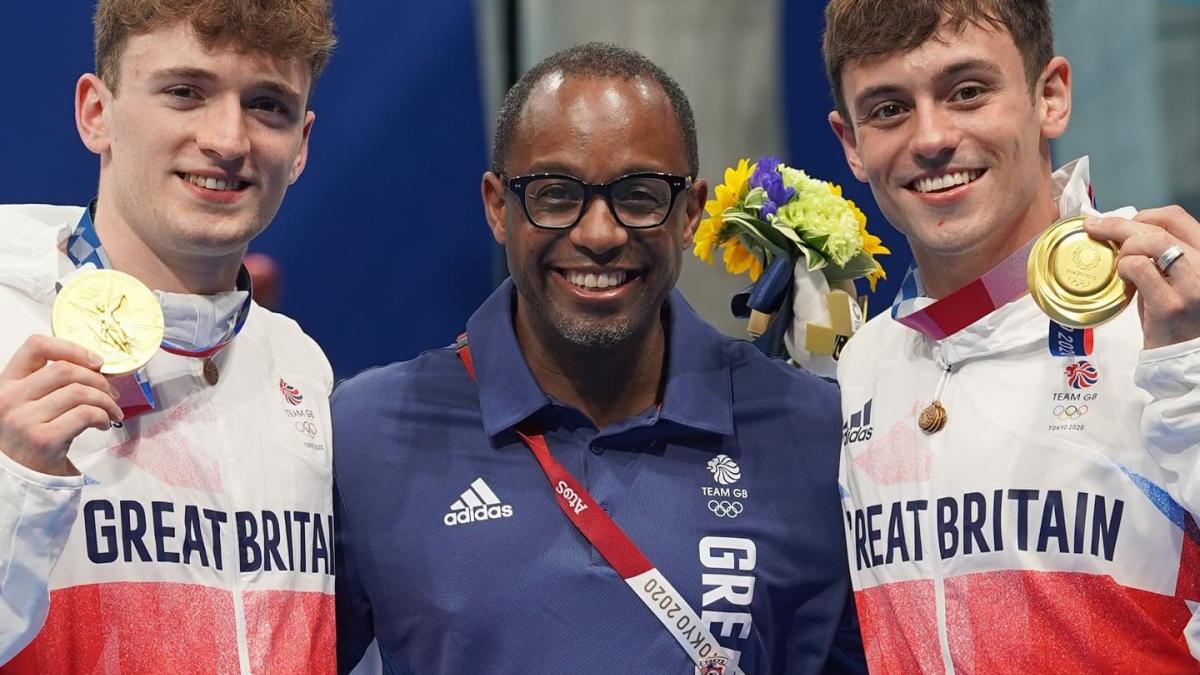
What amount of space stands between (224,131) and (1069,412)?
1.64 meters

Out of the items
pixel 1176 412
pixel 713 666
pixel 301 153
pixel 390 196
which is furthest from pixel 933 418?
pixel 390 196

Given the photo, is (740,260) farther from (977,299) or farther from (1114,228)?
(1114,228)

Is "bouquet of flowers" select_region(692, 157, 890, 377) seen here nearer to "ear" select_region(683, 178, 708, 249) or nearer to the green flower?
the green flower

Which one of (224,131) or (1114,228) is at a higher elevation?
(224,131)

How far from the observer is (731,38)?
6.96 meters

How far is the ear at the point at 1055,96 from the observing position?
10.5 feet

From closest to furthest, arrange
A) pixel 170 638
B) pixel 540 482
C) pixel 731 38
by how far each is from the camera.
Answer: pixel 170 638 → pixel 540 482 → pixel 731 38

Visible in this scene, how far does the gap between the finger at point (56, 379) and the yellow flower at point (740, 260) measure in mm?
1881

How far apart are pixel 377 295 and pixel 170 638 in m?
4.52

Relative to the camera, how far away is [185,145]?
3031 mm

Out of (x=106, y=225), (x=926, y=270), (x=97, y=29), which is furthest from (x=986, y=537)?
(x=97, y=29)

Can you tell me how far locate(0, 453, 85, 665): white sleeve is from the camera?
252 cm

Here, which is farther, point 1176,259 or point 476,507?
point 476,507

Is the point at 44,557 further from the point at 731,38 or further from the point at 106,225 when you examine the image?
the point at 731,38
